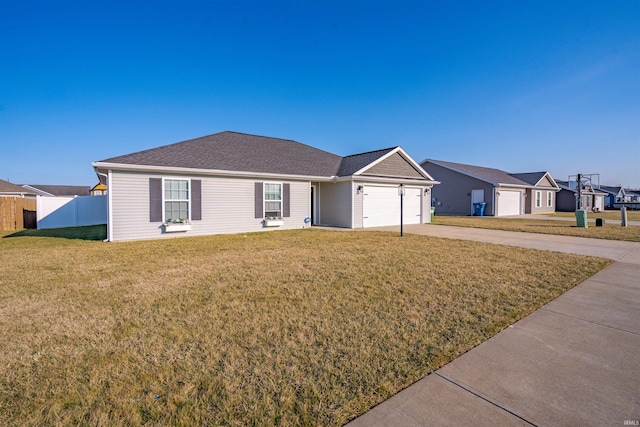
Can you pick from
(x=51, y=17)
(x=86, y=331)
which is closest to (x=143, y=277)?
(x=86, y=331)

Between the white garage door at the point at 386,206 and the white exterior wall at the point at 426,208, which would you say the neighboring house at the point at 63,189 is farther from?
the white exterior wall at the point at 426,208

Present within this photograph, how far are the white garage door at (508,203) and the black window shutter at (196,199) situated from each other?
2468 cm

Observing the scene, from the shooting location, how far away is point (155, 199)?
34.5 feet

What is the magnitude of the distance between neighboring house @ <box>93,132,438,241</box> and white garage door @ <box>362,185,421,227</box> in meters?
0.05

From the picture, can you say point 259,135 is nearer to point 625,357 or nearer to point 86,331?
point 86,331

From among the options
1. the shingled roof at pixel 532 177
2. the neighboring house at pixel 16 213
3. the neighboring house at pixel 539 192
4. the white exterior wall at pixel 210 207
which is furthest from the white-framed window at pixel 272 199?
the shingled roof at pixel 532 177

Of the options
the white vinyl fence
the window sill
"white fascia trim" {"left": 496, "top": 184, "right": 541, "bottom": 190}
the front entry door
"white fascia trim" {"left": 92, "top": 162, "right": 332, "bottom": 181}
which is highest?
"white fascia trim" {"left": 496, "top": 184, "right": 541, "bottom": 190}

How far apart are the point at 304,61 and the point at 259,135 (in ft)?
16.5

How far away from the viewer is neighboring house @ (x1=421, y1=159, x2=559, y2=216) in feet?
82.2

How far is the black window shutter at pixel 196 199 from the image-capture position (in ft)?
36.8

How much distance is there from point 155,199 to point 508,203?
28.3 meters

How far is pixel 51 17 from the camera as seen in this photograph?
1008 cm

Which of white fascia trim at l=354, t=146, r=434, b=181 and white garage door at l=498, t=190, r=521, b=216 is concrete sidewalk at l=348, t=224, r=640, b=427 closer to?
white fascia trim at l=354, t=146, r=434, b=181

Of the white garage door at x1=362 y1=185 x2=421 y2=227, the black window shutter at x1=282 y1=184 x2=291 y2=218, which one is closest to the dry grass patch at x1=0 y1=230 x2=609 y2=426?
the black window shutter at x1=282 y1=184 x2=291 y2=218
